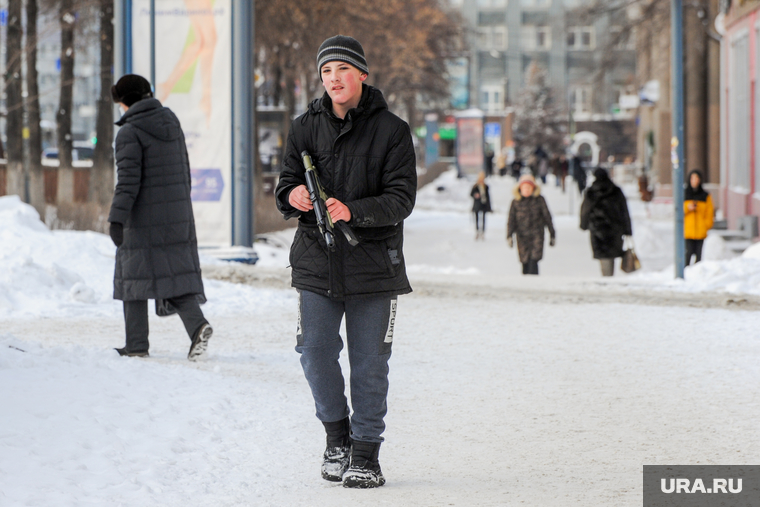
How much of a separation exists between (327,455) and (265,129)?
33.2 meters

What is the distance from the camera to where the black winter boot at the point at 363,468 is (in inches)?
186

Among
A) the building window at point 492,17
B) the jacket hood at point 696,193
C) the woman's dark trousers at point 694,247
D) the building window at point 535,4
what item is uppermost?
the building window at point 535,4

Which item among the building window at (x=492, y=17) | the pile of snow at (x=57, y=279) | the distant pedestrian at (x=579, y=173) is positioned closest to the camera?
the pile of snow at (x=57, y=279)

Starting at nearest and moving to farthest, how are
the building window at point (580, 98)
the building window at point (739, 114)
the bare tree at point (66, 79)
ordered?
the building window at point (739, 114) → the bare tree at point (66, 79) → the building window at point (580, 98)

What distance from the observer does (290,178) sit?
4707 millimetres

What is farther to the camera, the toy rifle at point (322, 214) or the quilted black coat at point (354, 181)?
the quilted black coat at point (354, 181)

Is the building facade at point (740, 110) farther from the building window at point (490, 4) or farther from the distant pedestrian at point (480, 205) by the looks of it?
the building window at point (490, 4)

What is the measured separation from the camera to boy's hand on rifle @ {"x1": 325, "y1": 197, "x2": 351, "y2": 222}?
4477mm

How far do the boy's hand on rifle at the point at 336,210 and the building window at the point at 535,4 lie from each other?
101888 mm

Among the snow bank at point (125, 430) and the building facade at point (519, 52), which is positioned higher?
the building facade at point (519, 52)

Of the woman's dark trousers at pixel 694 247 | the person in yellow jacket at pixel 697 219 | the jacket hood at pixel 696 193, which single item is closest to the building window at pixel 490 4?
the jacket hood at pixel 696 193

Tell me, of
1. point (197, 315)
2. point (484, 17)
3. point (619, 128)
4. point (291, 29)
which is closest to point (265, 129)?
point (291, 29)

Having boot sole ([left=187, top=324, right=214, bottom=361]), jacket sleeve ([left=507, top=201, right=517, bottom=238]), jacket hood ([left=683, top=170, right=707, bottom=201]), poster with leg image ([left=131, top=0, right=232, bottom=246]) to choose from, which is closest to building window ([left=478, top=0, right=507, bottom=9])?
jacket hood ([left=683, top=170, right=707, bottom=201])

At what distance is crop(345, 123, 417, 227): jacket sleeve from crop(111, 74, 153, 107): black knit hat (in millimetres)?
3413
